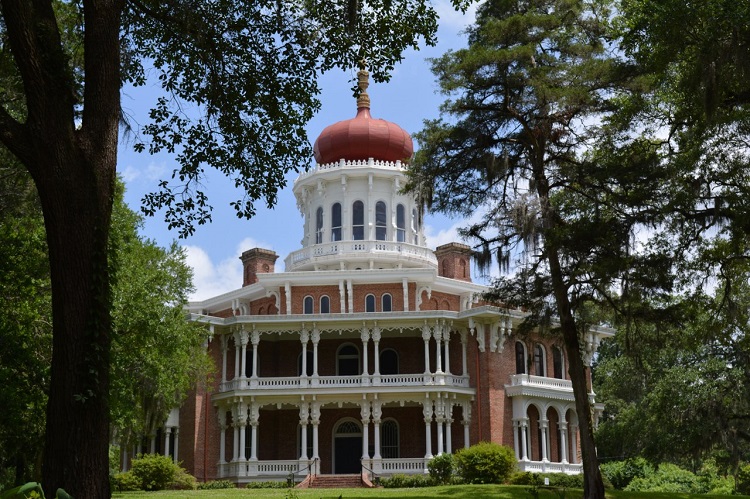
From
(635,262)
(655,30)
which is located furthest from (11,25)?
(635,262)

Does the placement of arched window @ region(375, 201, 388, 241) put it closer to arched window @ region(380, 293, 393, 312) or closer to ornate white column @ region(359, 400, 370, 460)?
arched window @ region(380, 293, 393, 312)

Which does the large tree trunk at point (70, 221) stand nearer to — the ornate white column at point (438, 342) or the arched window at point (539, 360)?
the ornate white column at point (438, 342)

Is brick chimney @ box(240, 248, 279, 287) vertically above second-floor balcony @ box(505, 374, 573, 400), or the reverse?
brick chimney @ box(240, 248, 279, 287)

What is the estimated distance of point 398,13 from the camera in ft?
45.5

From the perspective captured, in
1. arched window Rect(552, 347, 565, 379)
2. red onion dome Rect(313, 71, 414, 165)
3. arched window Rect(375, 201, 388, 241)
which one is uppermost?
red onion dome Rect(313, 71, 414, 165)

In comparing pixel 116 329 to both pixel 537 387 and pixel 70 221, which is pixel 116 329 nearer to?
pixel 70 221

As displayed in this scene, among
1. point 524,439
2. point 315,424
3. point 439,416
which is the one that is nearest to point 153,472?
point 315,424

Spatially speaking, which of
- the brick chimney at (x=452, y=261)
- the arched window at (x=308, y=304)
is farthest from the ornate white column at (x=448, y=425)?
the arched window at (x=308, y=304)

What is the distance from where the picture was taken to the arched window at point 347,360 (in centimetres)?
4375

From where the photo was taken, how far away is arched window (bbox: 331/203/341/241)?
48.0 m

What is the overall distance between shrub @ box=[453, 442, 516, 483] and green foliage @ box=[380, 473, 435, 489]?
5.26 feet

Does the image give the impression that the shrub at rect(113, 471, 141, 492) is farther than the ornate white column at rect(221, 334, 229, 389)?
No

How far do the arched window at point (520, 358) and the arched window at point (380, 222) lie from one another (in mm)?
9775

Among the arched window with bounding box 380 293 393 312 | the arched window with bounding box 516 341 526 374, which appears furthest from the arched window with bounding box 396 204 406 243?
the arched window with bounding box 516 341 526 374
